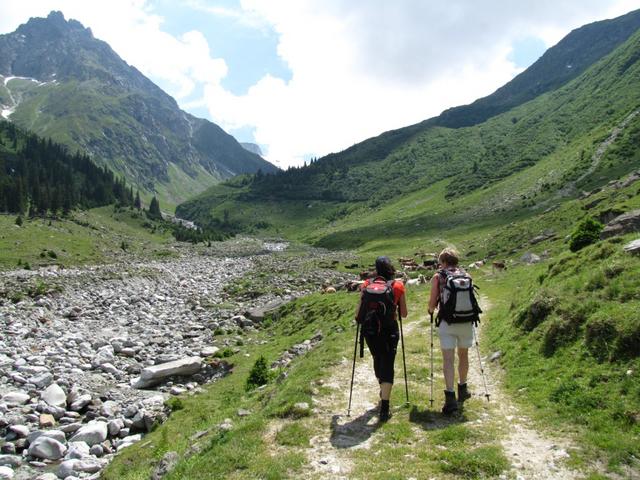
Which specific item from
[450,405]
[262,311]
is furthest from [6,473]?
[262,311]

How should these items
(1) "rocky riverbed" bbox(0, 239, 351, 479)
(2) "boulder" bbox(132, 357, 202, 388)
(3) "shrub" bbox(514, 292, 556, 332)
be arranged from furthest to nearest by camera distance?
(2) "boulder" bbox(132, 357, 202, 388)
(1) "rocky riverbed" bbox(0, 239, 351, 479)
(3) "shrub" bbox(514, 292, 556, 332)

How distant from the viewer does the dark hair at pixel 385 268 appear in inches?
432

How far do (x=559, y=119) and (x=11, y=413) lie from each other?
199270 millimetres

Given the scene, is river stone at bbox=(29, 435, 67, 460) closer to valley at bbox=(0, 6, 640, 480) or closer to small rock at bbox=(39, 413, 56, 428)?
valley at bbox=(0, 6, 640, 480)

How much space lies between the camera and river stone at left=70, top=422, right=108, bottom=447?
1522 cm

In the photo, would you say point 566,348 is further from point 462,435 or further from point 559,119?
point 559,119

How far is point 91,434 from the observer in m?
15.4

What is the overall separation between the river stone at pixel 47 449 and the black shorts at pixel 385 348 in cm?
1089

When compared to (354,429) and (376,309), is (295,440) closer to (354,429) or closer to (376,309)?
(354,429)

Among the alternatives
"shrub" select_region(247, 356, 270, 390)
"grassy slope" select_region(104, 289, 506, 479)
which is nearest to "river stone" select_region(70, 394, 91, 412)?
"grassy slope" select_region(104, 289, 506, 479)

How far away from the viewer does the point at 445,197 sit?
15450 centimetres

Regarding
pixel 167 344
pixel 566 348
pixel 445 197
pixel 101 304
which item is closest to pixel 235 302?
pixel 101 304

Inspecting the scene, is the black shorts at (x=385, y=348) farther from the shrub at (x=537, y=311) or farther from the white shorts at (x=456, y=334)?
the shrub at (x=537, y=311)

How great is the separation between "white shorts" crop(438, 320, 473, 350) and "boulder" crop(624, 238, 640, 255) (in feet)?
24.6
